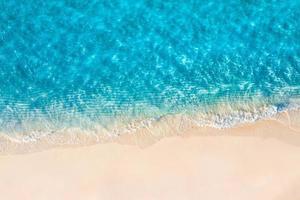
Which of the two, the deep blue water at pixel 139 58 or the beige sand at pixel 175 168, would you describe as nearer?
the beige sand at pixel 175 168

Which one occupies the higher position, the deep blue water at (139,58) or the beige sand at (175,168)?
the deep blue water at (139,58)

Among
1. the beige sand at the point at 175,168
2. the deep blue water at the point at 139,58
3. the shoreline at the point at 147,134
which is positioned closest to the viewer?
the beige sand at the point at 175,168

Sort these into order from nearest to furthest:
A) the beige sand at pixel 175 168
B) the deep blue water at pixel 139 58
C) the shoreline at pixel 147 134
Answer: the beige sand at pixel 175 168 < the shoreline at pixel 147 134 < the deep blue water at pixel 139 58

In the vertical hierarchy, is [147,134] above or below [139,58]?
below

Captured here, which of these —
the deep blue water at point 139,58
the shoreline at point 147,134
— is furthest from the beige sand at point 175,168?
the deep blue water at point 139,58

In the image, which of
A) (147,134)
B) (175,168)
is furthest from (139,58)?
(175,168)

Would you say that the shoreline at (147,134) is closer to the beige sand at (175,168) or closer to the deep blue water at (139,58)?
the beige sand at (175,168)

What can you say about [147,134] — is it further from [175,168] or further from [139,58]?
[139,58]
